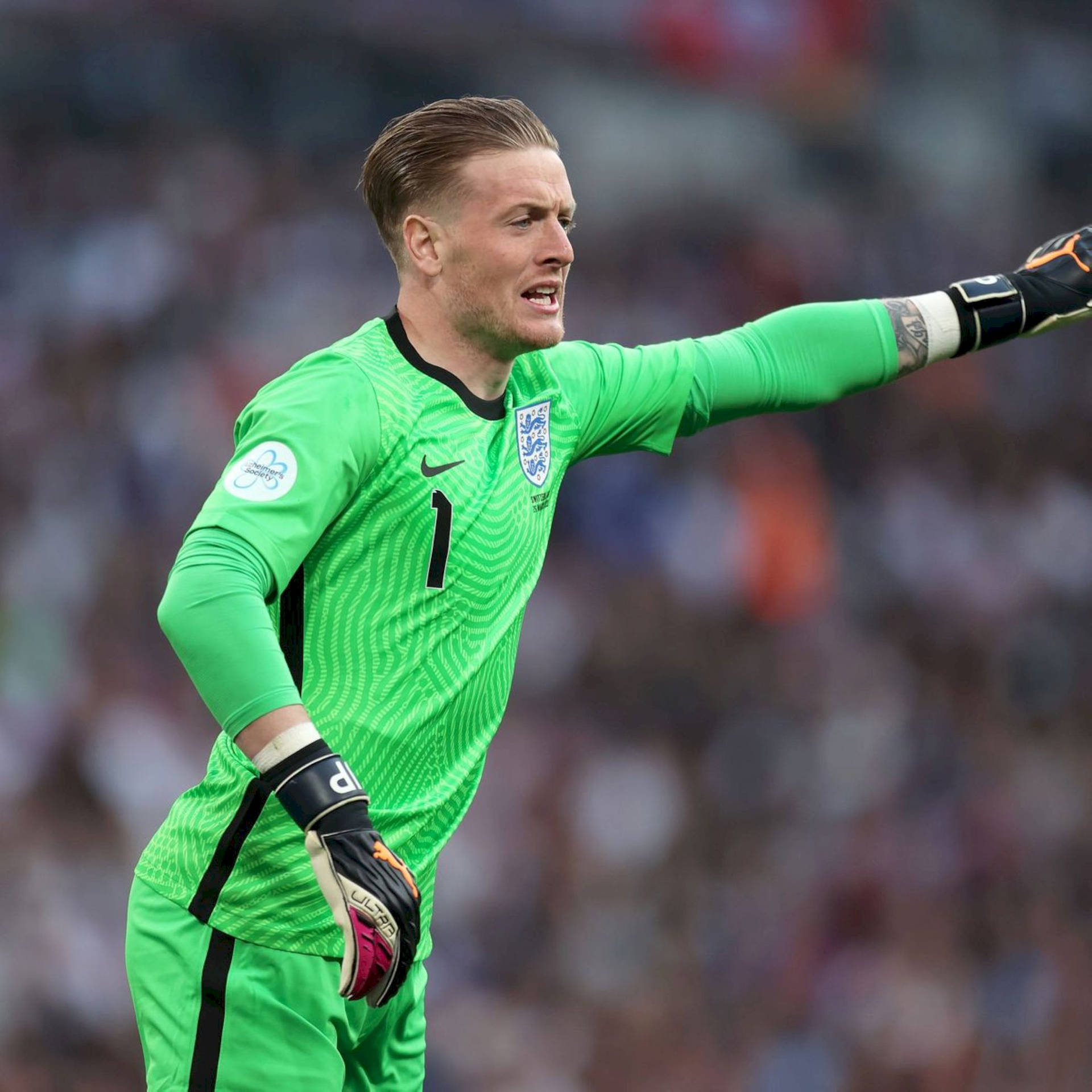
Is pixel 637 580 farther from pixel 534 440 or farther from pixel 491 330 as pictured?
pixel 491 330

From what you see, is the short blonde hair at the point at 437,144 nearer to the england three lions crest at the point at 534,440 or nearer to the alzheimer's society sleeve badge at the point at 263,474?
the england three lions crest at the point at 534,440

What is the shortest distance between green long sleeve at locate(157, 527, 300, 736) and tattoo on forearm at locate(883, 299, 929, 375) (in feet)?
5.47

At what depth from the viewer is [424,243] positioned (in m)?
3.44

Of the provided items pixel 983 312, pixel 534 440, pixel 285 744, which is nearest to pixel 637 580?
pixel 983 312

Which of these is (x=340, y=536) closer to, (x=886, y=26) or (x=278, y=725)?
(x=278, y=725)

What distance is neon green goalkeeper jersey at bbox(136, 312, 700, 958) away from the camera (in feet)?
10.1

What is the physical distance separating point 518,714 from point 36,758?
263 centimetres

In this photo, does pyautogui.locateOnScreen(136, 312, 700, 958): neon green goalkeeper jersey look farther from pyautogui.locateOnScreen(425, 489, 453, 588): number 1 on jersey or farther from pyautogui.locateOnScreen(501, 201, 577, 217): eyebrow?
pyautogui.locateOnScreen(501, 201, 577, 217): eyebrow

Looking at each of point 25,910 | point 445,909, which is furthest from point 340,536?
point 445,909

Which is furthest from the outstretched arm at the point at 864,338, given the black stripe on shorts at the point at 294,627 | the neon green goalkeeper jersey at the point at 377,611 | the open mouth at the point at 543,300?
the black stripe on shorts at the point at 294,627

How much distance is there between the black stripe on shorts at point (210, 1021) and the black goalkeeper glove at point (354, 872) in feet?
1.56

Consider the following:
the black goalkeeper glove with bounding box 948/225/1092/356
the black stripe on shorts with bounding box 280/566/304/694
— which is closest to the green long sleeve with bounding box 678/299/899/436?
the black goalkeeper glove with bounding box 948/225/1092/356

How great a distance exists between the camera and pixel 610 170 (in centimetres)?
1391

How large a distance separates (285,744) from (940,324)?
185cm
